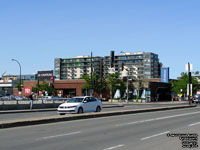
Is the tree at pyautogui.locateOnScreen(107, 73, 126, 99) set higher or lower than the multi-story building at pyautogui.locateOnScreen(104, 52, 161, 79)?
lower

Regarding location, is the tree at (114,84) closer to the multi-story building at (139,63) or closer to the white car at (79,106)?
the white car at (79,106)

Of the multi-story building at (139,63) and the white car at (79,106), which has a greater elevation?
the multi-story building at (139,63)

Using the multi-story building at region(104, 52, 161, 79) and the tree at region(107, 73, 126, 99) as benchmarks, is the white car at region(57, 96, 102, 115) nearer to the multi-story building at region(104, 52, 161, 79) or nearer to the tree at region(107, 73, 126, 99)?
the tree at region(107, 73, 126, 99)

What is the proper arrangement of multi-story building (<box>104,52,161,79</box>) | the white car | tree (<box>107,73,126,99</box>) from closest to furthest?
the white car → tree (<box>107,73,126,99</box>) → multi-story building (<box>104,52,161,79</box>)

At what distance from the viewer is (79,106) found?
92.6ft

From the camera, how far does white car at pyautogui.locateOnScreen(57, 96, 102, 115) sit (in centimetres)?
2781

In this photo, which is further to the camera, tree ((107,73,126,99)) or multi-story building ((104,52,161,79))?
multi-story building ((104,52,161,79))

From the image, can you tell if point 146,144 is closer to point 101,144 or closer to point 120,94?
point 101,144

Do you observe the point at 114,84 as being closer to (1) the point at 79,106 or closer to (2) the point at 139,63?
(1) the point at 79,106

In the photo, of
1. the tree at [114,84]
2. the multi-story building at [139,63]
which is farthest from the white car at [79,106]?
the multi-story building at [139,63]

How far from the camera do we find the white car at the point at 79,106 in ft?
91.2

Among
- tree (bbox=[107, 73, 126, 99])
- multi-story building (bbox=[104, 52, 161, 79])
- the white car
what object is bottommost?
the white car

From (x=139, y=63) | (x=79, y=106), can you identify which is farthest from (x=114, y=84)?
(x=139, y=63)

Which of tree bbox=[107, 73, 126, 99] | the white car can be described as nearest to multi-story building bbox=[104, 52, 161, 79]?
tree bbox=[107, 73, 126, 99]
